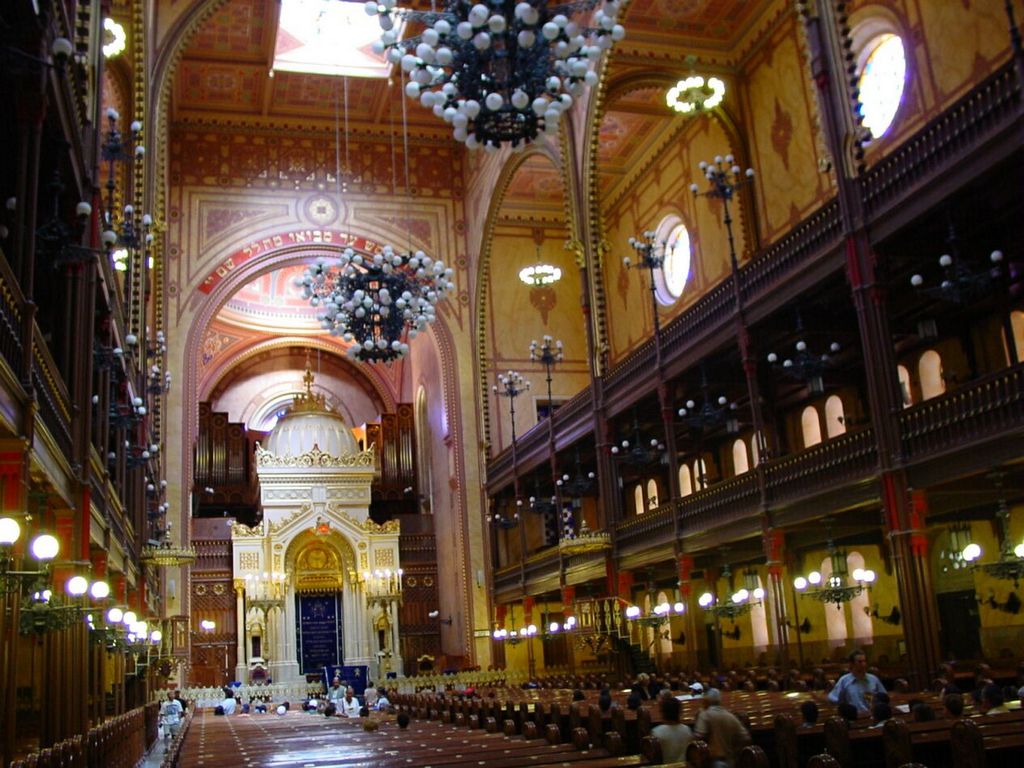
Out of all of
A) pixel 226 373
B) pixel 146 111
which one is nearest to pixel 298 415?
pixel 226 373

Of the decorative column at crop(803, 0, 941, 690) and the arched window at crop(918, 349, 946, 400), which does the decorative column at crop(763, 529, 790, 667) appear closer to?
the decorative column at crop(803, 0, 941, 690)

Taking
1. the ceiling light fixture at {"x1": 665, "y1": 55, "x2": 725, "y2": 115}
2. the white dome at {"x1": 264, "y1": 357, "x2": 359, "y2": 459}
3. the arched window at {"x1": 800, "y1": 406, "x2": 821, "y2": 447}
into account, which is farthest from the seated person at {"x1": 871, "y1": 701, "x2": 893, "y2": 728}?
the white dome at {"x1": 264, "y1": 357, "x2": 359, "y2": 459}

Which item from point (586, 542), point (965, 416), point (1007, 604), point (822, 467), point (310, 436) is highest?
point (310, 436)

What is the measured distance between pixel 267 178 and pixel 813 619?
2011 centimetres

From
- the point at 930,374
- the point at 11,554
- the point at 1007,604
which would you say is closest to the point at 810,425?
the point at 930,374

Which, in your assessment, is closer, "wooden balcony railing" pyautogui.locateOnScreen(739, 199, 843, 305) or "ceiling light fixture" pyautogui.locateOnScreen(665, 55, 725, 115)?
"wooden balcony railing" pyautogui.locateOnScreen(739, 199, 843, 305)

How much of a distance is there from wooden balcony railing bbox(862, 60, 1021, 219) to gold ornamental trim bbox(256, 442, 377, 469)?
2256cm

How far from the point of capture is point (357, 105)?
31.5m

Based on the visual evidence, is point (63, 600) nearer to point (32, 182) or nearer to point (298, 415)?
point (32, 182)

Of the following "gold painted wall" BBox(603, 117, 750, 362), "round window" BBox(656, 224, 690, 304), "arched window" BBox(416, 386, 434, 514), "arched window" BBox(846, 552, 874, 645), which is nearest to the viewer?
"arched window" BBox(846, 552, 874, 645)

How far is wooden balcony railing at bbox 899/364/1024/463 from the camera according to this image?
12422 millimetres

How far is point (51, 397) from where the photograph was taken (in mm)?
10477

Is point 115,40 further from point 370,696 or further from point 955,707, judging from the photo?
point 955,707

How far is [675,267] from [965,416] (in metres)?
16.5
